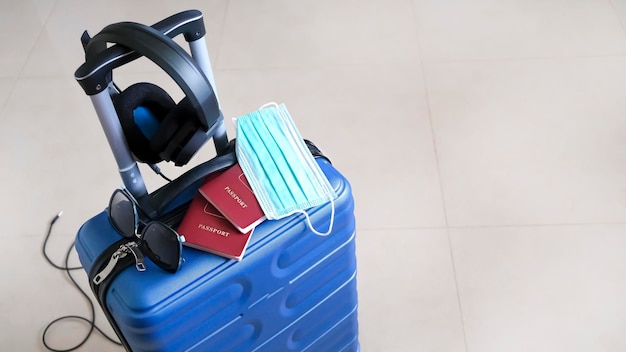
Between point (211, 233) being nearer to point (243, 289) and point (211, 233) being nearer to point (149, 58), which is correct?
point (243, 289)

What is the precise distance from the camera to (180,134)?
94 cm

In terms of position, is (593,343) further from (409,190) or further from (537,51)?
(537,51)

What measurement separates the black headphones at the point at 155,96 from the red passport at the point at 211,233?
90mm

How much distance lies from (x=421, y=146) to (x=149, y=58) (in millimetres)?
1226

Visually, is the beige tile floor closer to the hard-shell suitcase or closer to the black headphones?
the hard-shell suitcase

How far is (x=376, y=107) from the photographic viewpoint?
81.7 inches

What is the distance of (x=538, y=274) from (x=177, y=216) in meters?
1.05

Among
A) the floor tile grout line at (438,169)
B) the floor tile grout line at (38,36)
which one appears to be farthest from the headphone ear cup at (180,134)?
the floor tile grout line at (38,36)

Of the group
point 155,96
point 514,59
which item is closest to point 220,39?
point 514,59

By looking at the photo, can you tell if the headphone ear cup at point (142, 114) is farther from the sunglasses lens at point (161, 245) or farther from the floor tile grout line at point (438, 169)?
the floor tile grout line at point (438, 169)

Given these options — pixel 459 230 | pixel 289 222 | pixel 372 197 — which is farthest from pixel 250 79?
pixel 289 222

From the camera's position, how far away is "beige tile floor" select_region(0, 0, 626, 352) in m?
1.60

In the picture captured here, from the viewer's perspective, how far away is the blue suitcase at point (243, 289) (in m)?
0.92

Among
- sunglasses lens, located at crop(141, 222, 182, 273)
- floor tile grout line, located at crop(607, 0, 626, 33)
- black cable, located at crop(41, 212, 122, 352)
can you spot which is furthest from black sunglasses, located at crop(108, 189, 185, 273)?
floor tile grout line, located at crop(607, 0, 626, 33)
